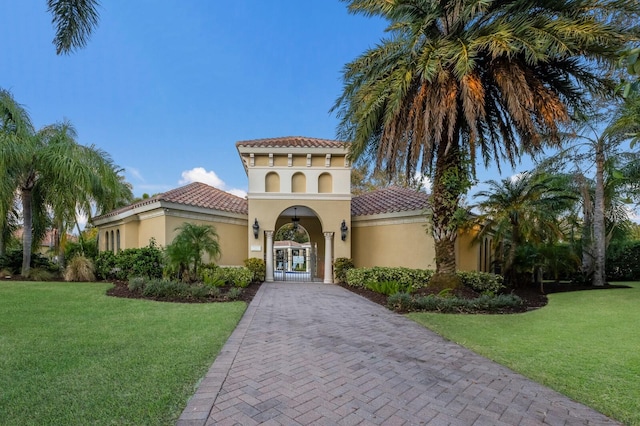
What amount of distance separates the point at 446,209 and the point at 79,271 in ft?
47.4

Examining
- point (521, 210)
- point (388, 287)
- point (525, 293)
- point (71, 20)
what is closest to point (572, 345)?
point (388, 287)

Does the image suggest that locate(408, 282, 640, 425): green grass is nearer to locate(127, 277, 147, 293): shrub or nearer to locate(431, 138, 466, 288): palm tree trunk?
locate(431, 138, 466, 288): palm tree trunk

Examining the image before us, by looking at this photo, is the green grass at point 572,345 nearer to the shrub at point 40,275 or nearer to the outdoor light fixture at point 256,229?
the outdoor light fixture at point 256,229

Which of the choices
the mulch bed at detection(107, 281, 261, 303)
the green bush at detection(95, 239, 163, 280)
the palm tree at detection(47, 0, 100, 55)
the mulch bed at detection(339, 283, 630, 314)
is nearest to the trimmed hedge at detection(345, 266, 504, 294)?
the mulch bed at detection(339, 283, 630, 314)

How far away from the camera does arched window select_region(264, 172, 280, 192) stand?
16.1 meters

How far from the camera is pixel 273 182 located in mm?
16125

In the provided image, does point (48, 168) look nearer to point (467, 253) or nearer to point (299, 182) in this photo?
point (299, 182)

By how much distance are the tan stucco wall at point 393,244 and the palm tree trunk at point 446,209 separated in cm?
258

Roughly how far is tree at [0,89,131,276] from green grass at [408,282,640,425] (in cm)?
1366

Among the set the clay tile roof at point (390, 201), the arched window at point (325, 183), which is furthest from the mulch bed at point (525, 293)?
the arched window at point (325, 183)

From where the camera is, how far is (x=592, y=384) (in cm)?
403

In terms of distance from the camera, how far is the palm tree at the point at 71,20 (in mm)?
5641

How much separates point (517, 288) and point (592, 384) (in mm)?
10880

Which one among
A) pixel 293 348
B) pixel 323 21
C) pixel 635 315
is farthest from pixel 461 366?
pixel 323 21
